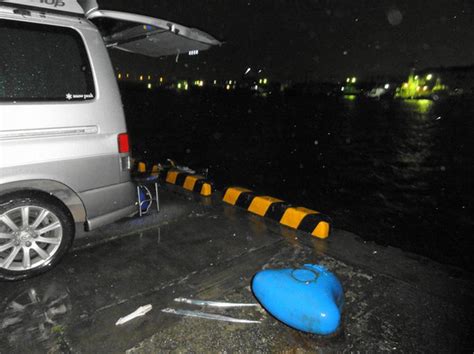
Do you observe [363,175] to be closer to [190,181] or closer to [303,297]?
[190,181]

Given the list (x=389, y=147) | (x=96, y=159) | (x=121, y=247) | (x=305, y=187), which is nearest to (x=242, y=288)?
(x=121, y=247)

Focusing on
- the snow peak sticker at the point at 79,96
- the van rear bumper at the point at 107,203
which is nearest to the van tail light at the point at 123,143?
the van rear bumper at the point at 107,203

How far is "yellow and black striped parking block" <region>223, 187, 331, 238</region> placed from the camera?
177 inches

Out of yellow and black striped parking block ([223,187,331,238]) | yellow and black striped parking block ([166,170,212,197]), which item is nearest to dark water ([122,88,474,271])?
yellow and black striped parking block ([223,187,331,238])

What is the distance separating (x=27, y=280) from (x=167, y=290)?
1.42m

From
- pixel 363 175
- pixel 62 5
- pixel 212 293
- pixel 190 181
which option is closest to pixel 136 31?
pixel 62 5

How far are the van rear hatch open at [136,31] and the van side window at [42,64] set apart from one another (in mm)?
220

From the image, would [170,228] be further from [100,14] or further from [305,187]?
[305,187]

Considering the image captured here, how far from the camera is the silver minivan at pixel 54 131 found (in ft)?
9.82

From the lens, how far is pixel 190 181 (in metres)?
6.82

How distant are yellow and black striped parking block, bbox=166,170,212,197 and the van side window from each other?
3.30m

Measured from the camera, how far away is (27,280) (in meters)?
3.32

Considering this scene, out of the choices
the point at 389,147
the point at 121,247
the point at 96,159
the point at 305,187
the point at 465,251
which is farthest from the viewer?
the point at 389,147

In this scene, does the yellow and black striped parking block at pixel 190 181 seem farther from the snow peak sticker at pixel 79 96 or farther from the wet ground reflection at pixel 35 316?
the wet ground reflection at pixel 35 316
